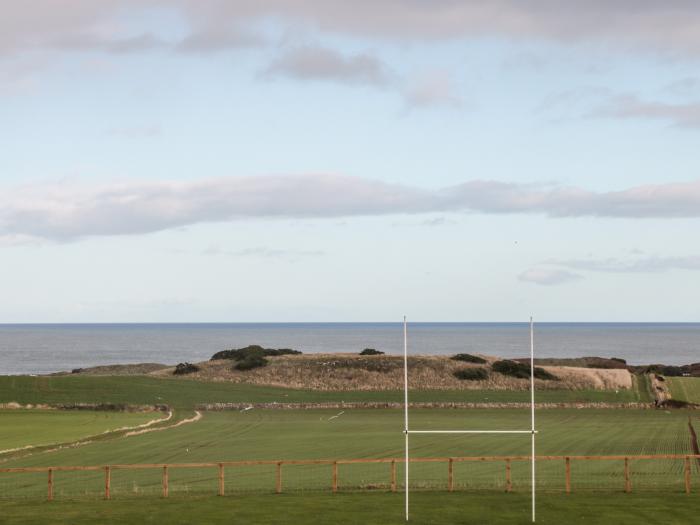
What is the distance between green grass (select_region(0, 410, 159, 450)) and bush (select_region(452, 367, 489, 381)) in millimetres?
33309

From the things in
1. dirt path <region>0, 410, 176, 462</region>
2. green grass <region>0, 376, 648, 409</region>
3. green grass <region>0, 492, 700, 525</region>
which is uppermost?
green grass <region>0, 376, 648, 409</region>

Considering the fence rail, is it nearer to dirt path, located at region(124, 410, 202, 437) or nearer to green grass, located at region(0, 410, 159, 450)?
green grass, located at region(0, 410, 159, 450)

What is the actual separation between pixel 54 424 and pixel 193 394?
823 inches

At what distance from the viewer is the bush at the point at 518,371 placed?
94394 mm

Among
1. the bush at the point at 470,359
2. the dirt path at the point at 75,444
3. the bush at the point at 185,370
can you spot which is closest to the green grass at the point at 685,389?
the bush at the point at 470,359

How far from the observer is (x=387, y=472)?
42.1 meters

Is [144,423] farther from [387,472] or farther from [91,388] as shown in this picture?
[387,472]

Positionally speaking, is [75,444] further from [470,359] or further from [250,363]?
[470,359]

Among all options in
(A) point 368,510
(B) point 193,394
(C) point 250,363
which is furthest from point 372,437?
(C) point 250,363

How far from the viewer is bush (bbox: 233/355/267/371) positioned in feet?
327

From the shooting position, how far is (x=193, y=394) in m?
84.4

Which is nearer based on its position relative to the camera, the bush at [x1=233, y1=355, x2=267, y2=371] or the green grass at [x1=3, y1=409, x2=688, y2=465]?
the green grass at [x1=3, y1=409, x2=688, y2=465]

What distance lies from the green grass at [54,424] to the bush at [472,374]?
33309mm

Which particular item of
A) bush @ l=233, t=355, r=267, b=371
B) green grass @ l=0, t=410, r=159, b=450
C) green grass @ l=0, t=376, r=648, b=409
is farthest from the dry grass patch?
green grass @ l=0, t=410, r=159, b=450
